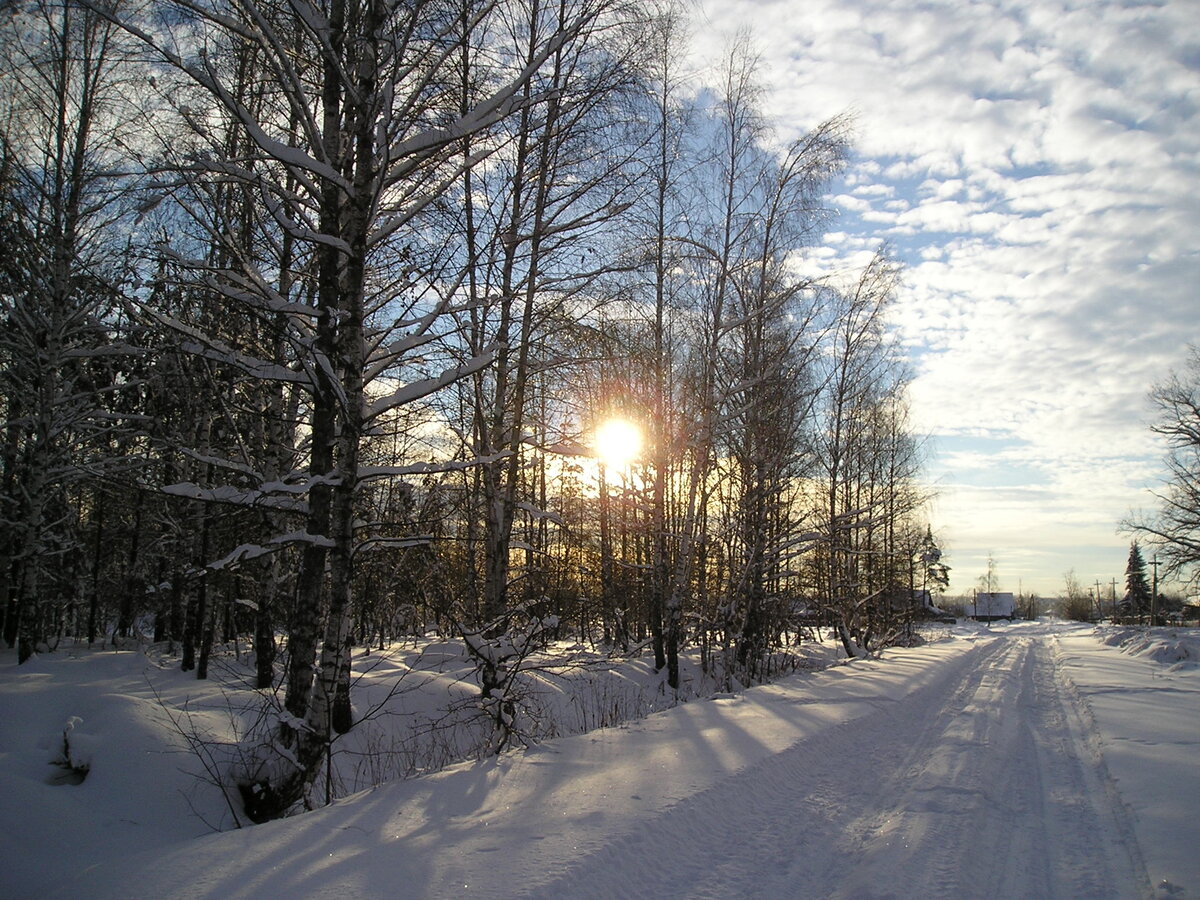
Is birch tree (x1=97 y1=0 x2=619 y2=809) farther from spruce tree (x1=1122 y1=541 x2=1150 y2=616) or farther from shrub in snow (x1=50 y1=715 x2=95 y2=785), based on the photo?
spruce tree (x1=1122 y1=541 x2=1150 y2=616)

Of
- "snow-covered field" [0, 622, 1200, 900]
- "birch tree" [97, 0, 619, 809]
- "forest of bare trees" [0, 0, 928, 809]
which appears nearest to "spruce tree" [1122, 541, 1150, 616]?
"forest of bare trees" [0, 0, 928, 809]

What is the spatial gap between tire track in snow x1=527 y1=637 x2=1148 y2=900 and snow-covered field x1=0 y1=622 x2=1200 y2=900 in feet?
0.05

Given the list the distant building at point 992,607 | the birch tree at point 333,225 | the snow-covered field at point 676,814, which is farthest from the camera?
the distant building at point 992,607

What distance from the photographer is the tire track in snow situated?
3293 mm

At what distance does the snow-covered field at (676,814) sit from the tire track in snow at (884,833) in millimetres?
16

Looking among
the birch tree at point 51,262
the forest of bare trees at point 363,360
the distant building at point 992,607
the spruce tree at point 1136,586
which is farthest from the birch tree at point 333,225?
the distant building at point 992,607

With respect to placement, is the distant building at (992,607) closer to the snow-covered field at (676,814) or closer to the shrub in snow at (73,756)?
the snow-covered field at (676,814)

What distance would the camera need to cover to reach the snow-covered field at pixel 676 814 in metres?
3.24

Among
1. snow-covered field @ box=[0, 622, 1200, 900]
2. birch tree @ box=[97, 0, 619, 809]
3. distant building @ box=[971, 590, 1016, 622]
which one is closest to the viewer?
snow-covered field @ box=[0, 622, 1200, 900]

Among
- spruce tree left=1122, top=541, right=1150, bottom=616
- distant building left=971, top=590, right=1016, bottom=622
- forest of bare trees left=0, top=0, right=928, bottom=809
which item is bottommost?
distant building left=971, top=590, right=1016, bottom=622

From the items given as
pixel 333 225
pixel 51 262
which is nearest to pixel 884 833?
pixel 333 225

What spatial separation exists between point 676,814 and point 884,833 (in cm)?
127

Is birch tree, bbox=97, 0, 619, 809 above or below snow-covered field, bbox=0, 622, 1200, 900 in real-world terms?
above

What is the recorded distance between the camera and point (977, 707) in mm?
8836
